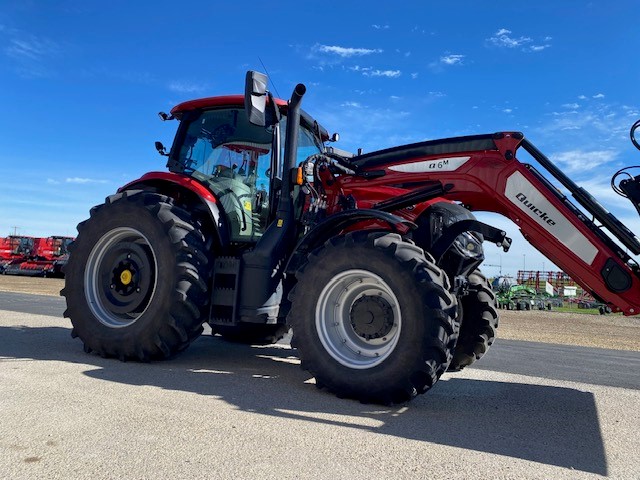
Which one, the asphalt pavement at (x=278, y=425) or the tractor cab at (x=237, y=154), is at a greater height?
the tractor cab at (x=237, y=154)

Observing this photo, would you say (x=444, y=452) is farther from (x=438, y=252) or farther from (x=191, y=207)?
(x=191, y=207)

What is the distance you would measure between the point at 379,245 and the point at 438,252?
64 cm

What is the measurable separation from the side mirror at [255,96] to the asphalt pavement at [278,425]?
239cm

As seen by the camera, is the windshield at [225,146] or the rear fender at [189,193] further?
the windshield at [225,146]

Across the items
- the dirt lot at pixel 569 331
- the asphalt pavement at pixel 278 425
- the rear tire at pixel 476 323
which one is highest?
the rear tire at pixel 476 323

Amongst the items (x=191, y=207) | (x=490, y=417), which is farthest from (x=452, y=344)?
(x=191, y=207)

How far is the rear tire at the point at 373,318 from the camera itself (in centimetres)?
385

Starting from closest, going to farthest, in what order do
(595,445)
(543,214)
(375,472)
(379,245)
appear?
(375,472) → (595,445) → (379,245) → (543,214)

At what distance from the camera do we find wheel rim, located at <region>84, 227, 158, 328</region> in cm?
550

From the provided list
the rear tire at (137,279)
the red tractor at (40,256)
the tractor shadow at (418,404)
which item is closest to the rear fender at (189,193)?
the rear tire at (137,279)

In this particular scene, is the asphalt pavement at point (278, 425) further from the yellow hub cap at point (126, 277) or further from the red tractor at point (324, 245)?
the yellow hub cap at point (126, 277)

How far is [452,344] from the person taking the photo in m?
3.96

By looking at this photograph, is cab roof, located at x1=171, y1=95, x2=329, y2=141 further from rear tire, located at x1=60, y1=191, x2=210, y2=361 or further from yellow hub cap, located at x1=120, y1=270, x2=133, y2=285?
yellow hub cap, located at x1=120, y1=270, x2=133, y2=285

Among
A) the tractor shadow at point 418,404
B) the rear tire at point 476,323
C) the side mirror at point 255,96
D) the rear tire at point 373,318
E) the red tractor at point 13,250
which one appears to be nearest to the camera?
the tractor shadow at point 418,404
